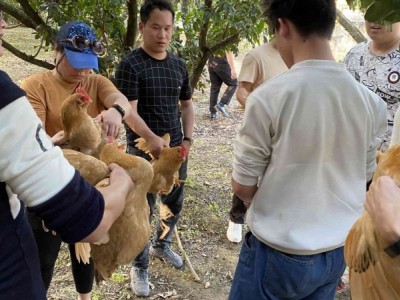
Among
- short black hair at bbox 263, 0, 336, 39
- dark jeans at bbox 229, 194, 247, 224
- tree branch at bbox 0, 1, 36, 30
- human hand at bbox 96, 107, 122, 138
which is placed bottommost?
dark jeans at bbox 229, 194, 247, 224

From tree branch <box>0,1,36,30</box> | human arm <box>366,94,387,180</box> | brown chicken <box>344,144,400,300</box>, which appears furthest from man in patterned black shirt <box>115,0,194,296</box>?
brown chicken <box>344,144,400,300</box>

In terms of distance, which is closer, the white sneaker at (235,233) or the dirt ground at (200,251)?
the dirt ground at (200,251)

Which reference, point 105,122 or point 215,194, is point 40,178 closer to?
point 105,122

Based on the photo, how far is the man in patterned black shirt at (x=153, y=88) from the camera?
2939 millimetres

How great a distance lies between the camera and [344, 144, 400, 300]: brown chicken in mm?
1078

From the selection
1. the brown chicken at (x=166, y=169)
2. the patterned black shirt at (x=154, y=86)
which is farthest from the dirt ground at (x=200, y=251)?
the brown chicken at (x=166, y=169)

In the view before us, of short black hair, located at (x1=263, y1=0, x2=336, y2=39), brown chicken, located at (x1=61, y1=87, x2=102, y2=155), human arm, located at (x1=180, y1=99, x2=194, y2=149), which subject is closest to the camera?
short black hair, located at (x1=263, y1=0, x2=336, y2=39)

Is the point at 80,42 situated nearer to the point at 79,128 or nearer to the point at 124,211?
the point at 79,128

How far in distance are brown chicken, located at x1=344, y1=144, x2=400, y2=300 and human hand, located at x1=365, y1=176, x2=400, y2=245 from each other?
51 millimetres

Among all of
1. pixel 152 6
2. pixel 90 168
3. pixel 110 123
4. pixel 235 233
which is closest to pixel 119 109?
pixel 110 123

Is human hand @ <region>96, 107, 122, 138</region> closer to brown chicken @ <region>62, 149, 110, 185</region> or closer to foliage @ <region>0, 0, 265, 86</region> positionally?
brown chicken @ <region>62, 149, 110, 185</region>

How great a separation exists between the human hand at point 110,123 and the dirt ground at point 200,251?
62.4 inches

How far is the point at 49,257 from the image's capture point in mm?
2225

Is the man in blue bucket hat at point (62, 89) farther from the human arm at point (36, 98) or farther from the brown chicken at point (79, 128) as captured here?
the brown chicken at point (79, 128)
